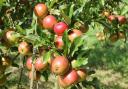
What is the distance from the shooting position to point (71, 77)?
171cm

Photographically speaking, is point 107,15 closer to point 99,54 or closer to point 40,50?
point 40,50

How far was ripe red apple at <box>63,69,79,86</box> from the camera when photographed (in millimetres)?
1711

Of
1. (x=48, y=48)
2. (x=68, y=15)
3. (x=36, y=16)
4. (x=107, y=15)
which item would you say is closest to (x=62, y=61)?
(x=48, y=48)

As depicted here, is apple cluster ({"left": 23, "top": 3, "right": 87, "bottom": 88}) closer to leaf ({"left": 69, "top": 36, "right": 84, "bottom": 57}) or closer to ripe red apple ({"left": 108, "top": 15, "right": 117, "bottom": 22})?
leaf ({"left": 69, "top": 36, "right": 84, "bottom": 57})

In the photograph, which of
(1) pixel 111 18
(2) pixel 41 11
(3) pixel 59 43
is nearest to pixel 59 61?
(3) pixel 59 43

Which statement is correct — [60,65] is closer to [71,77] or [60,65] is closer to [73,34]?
[71,77]

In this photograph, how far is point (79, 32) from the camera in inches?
71.9

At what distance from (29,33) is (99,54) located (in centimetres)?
698

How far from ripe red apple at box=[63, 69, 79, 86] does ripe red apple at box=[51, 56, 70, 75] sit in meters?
0.02

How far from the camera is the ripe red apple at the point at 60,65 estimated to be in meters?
1.67

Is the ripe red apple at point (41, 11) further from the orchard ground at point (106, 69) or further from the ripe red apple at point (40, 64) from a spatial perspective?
the orchard ground at point (106, 69)

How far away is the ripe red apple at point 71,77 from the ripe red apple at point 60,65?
2 cm

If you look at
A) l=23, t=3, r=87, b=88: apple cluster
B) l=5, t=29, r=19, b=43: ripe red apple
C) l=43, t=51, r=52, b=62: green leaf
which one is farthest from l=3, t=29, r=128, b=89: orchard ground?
l=43, t=51, r=52, b=62: green leaf

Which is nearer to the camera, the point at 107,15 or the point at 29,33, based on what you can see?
the point at 29,33
